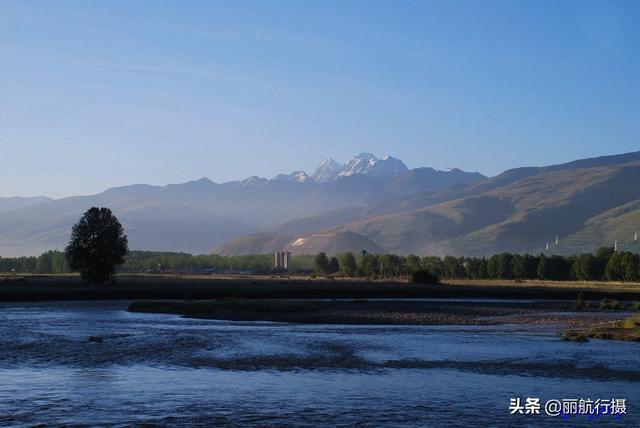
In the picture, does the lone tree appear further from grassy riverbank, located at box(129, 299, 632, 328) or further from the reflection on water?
the reflection on water

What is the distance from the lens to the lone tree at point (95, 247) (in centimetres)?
14262

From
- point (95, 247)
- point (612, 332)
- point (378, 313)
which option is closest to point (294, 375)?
point (612, 332)

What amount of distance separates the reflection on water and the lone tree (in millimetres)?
74850

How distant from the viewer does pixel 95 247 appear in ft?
470

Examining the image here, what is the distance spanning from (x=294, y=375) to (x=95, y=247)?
350 ft

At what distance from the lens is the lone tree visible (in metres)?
143

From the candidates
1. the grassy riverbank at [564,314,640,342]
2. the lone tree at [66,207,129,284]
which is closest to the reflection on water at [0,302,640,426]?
the grassy riverbank at [564,314,640,342]

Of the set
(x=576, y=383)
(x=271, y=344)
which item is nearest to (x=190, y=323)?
(x=271, y=344)

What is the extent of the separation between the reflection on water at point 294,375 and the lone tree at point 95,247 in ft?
246

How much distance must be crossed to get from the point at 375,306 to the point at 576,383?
67.3m

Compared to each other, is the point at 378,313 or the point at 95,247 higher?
the point at 95,247

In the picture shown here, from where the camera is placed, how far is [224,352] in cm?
5244

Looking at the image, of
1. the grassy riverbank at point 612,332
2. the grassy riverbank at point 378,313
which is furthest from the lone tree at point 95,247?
the grassy riverbank at point 612,332

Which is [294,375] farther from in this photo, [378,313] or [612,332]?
[378,313]
